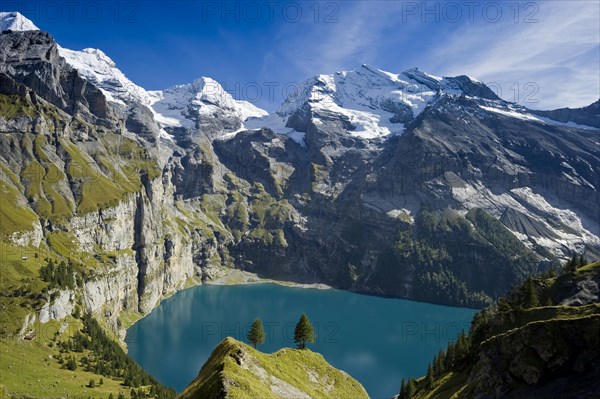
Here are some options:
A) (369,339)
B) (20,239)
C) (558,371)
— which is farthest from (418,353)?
(20,239)

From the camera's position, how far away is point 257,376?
44.5 meters

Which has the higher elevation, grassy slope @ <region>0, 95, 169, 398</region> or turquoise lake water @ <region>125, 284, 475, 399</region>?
grassy slope @ <region>0, 95, 169, 398</region>

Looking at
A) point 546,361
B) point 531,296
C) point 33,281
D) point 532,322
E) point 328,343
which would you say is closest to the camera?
point 546,361

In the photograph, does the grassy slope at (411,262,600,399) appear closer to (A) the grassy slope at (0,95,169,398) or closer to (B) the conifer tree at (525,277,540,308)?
(B) the conifer tree at (525,277,540,308)

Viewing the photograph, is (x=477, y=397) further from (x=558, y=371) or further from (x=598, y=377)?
(x=598, y=377)

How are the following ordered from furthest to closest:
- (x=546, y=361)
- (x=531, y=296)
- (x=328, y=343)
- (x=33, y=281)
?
1. (x=328, y=343)
2. (x=33, y=281)
3. (x=531, y=296)
4. (x=546, y=361)

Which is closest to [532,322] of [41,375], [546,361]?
[546,361]

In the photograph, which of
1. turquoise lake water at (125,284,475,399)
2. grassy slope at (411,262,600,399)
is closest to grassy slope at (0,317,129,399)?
turquoise lake water at (125,284,475,399)

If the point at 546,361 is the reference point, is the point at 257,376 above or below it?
below

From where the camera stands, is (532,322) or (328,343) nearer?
(532,322)

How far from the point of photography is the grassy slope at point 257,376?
38812mm

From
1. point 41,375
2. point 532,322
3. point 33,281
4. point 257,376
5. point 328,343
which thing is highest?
point 532,322

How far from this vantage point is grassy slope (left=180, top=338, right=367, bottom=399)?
38.8m

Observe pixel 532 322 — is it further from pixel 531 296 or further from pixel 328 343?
pixel 328 343
